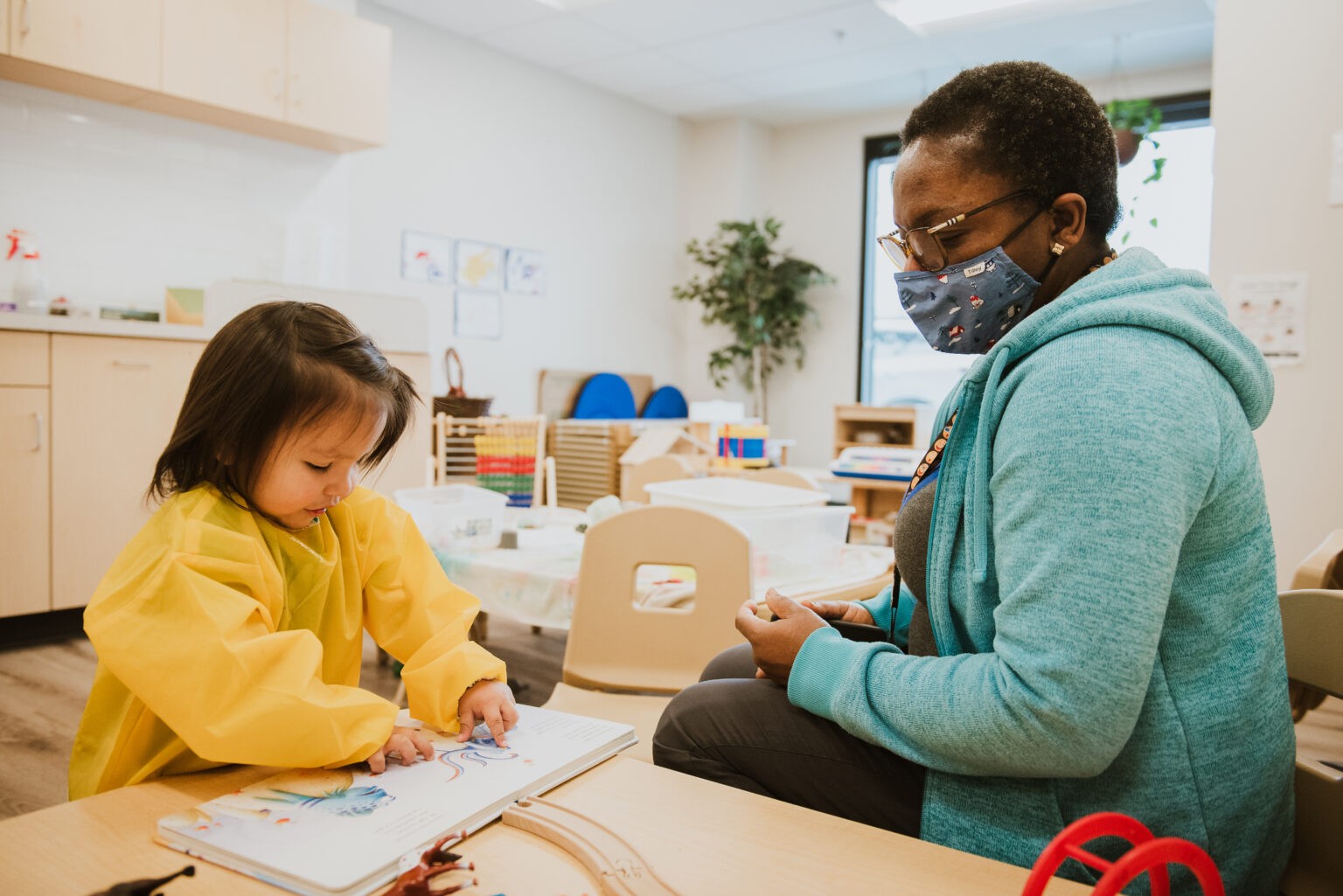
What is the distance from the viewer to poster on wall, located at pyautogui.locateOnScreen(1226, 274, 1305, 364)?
7.97 feet

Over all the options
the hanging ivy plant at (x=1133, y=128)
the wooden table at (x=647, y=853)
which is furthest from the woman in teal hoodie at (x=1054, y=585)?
the hanging ivy plant at (x=1133, y=128)

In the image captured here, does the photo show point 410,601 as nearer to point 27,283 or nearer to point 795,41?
point 27,283

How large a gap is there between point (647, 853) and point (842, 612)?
0.61 meters

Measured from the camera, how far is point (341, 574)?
42.2 inches

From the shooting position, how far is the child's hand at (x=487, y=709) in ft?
3.00

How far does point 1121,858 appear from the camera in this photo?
500 millimetres

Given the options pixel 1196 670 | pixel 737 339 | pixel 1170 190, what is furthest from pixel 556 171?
pixel 1196 670

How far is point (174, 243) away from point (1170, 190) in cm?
542

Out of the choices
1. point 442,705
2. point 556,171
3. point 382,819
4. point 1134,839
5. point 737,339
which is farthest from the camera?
point 737,339

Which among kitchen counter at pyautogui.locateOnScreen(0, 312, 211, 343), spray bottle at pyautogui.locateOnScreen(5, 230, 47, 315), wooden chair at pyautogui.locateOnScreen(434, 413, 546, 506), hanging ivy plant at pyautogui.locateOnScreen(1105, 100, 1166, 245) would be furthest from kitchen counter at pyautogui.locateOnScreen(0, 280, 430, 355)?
hanging ivy plant at pyautogui.locateOnScreen(1105, 100, 1166, 245)

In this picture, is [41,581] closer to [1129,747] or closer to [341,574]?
[341,574]

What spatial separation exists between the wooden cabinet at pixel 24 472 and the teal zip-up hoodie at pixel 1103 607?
310cm

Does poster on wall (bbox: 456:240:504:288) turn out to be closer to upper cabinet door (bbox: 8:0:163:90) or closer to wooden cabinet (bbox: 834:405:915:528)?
upper cabinet door (bbox: 8:0:163:90)

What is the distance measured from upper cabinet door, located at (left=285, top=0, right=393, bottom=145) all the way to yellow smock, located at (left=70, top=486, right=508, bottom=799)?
3.46 meters
